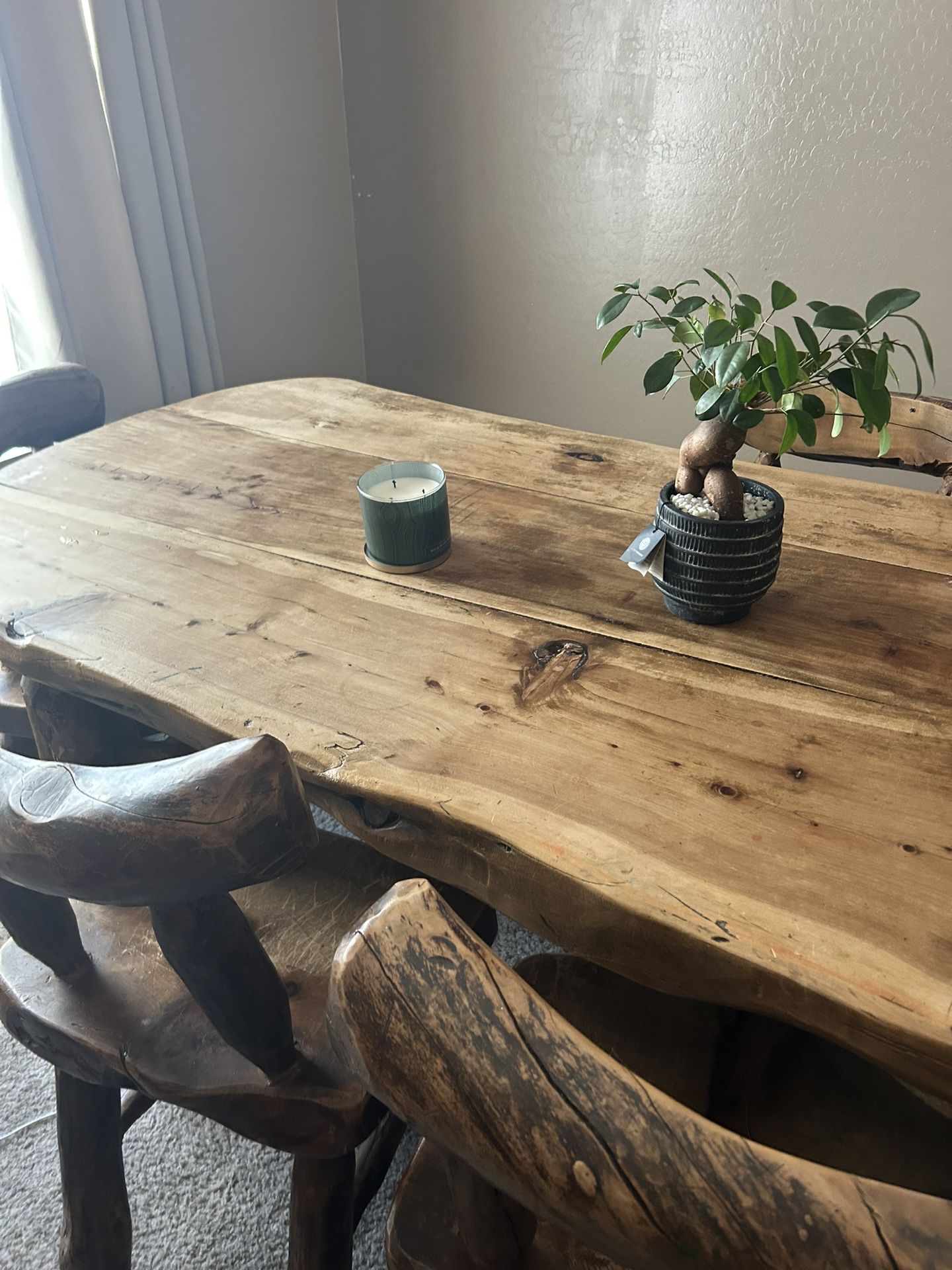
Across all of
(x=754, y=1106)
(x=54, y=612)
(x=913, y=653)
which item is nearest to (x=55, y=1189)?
(x=54, y=612)

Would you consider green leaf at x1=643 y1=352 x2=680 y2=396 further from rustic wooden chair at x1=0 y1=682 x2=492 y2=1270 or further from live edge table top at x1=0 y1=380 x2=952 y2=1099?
rustic wooden chair at x1=0 y1=682 x2=492 y2=1270

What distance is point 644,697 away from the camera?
0.82 m

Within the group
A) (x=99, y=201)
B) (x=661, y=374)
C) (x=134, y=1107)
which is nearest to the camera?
(x=661, y=374)

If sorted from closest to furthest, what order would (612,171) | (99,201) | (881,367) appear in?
1. (881,367)
2. (99,201)
3. (612,171)

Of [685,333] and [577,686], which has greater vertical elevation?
[685,333]

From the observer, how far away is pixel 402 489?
1.04 meters

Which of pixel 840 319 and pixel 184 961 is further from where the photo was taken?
pixel 840 319

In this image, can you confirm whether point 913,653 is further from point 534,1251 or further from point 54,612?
point 54,612

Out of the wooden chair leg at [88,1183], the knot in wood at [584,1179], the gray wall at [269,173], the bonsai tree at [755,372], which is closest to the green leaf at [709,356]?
the bonsai tree at [755,372]

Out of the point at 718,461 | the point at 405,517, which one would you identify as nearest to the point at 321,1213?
the point at 405,517

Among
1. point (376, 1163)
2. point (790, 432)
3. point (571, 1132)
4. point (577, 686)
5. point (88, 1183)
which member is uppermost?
point (790, 432)

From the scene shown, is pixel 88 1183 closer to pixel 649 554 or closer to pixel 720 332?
pixel 649 554

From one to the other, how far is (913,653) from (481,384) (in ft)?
6.89

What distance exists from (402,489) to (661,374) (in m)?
0.32
